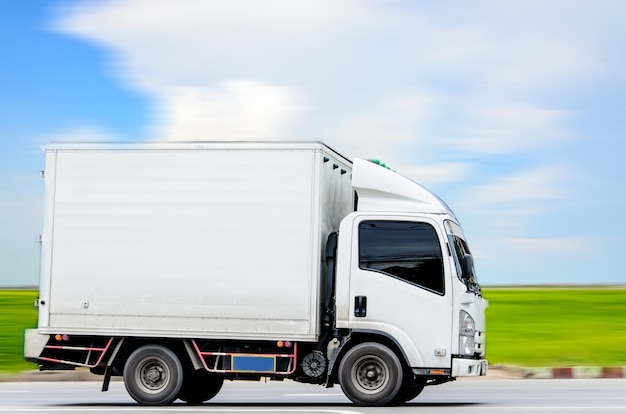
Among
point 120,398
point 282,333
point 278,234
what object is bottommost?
point 120,398

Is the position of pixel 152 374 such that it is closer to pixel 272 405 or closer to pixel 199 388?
pixel 199 388

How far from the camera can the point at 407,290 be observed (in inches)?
563

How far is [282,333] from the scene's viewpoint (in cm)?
1445

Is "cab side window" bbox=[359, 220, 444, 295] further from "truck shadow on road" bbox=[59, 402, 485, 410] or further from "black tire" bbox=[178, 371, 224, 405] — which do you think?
"black tire" bbox=[178, 371, 224, 405]

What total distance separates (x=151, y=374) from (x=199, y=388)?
1.24 m

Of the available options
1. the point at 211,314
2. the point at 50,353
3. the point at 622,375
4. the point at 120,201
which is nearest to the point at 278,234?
the point at 211,314

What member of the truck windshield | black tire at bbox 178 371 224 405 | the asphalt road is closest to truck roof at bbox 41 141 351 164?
the truck windshield

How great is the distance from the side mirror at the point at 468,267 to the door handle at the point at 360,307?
1.35m

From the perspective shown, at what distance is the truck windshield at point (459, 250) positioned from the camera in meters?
14.5

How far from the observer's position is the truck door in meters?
14.2

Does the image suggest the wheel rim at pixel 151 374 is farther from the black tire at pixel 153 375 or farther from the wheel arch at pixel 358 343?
the wheel arch at pixel 358 343

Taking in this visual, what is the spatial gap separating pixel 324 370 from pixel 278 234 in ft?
6.20

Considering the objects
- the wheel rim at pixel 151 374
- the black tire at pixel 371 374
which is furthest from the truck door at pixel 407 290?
the wheel rim at pixel 151 374

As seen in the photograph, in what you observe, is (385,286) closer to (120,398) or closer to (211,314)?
(211,314)
